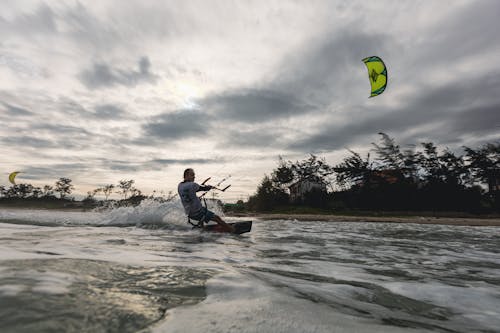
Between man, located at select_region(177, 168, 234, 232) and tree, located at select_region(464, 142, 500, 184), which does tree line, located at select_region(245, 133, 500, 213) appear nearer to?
tree, located at select_region(464, 142, 500, 184)

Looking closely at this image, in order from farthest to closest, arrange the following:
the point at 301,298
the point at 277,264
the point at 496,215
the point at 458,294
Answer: the point at 496,215 → the point at 277,264 → the point at 458,294 → the point at 301,298

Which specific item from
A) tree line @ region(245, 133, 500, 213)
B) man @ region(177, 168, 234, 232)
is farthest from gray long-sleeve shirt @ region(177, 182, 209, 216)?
tree line @ region(245, 133, 500, 213)

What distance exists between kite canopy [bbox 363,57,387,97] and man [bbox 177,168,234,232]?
7.90 meters

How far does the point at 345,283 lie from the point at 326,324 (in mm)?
1628

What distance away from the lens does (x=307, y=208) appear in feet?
107

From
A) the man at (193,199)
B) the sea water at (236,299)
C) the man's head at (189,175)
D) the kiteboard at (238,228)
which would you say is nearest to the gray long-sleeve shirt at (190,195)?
the man at (193,199)

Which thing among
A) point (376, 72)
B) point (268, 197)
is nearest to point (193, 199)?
point (376, 72)

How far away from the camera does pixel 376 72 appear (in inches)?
475

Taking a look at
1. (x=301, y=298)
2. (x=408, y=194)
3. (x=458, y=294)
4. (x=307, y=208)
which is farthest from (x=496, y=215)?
(x=301, y=298)

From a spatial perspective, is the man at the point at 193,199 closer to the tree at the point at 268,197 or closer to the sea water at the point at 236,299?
the sea water at the point at 236,299

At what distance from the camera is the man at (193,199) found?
9.81 metres

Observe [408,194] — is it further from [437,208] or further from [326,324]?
[326,324]

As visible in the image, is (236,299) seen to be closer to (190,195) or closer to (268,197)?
(190,195)

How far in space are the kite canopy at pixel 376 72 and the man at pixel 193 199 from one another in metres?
7.90
